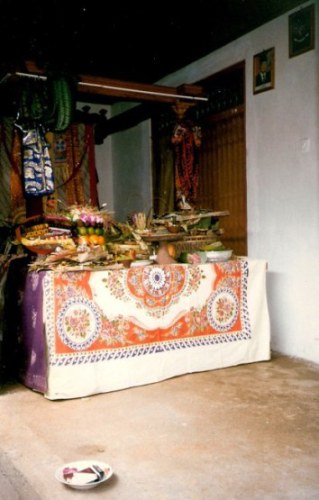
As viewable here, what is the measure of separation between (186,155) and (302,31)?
5.11ft

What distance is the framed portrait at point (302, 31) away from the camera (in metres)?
4.39

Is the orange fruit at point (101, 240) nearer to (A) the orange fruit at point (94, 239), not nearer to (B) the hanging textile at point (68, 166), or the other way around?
(A) the orange fruit at point (94, 239)

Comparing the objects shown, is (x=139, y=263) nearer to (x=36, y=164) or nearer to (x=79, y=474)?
(x=36, y=164)

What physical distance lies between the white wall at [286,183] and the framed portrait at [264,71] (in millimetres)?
47

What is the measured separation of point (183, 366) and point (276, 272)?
1.40 m

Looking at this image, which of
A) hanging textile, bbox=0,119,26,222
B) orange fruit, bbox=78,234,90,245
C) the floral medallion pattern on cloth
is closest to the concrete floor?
the floral medallion pattern on cloth

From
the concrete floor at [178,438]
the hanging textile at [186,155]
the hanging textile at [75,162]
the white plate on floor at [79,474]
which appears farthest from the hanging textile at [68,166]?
the white plate on floor at [79,474]

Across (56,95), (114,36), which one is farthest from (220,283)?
(114,36)

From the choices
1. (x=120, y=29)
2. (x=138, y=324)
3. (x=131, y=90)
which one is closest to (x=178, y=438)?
(x=138, y=324)

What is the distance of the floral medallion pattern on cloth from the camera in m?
3.71

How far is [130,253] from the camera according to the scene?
4.13m

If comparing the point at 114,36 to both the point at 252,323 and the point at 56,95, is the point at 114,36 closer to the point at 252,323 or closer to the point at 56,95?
the point at 56,95

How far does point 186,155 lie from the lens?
5.36 meters

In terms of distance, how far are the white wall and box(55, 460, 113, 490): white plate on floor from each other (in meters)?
2.62
